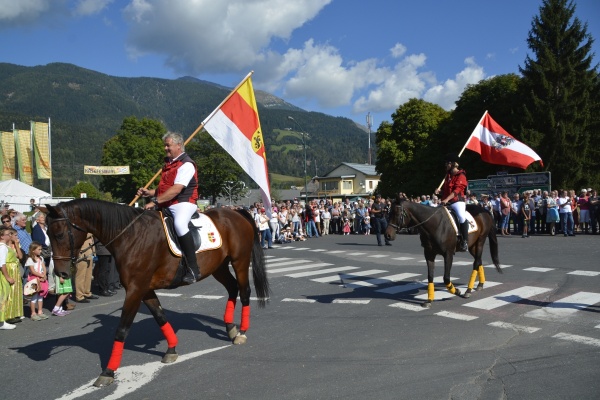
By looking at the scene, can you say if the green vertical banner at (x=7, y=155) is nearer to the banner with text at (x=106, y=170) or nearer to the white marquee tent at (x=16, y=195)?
the white marquee tent at (x=16, y=195)

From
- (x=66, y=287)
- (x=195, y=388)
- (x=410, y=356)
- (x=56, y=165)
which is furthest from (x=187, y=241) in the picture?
(x=56, y=165)

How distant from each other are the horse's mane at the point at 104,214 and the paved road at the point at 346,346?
1.72 m

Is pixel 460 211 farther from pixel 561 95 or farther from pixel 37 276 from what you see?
pixel 561 95

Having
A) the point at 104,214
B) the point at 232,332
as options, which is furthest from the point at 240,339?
the point at 104,214

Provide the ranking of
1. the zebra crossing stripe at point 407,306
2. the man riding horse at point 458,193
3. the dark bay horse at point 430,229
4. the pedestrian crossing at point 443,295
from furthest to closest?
the man riding horse at point 458,193
the dark bay horse at point 430,229
the zebra crossing stripe at point 407,306
the pedestrian crossing at point 443,295

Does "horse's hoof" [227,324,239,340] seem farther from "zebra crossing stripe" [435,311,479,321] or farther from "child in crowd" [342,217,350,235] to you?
"child in crowd" [342,217,350,235]

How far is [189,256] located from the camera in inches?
239

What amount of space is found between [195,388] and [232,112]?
5.47 meters

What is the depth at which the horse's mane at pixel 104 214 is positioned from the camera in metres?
5.54

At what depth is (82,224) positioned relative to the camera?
5504mm

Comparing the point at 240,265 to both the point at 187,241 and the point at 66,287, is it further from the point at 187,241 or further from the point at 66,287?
the point at 66,287

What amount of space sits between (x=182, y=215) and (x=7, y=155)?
120ft

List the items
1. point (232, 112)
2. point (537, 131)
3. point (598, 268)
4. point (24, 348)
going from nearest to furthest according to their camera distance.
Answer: point (24, 348) < point (232, 112) < point (598, 268) < point (537, 131)

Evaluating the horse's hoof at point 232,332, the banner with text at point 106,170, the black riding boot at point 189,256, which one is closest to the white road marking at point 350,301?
the horse's hoof at point 232,332
